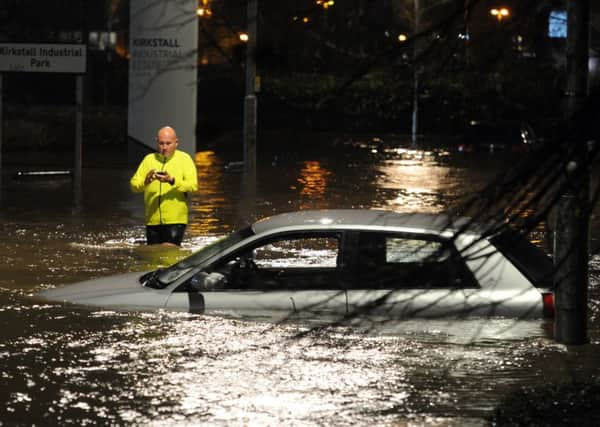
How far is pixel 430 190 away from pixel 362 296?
15.5m

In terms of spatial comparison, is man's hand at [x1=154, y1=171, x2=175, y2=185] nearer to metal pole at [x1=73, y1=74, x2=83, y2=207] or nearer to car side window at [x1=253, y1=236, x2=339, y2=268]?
car side window at [x1=253, y1=236, x2=339, y2=268]

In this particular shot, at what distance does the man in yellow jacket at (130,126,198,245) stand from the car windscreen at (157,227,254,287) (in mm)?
3846

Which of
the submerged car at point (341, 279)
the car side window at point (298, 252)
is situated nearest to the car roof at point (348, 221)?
the submerged car at point (341, 279)

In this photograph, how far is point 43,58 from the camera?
24859mm

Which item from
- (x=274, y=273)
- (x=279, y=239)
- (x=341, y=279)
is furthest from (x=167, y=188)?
(x=341, y=279)

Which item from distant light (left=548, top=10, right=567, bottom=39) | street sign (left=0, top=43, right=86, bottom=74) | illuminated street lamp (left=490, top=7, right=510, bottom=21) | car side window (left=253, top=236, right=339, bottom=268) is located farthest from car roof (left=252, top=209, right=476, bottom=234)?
street sign (left=0, top=43, right=86, bottom=74)

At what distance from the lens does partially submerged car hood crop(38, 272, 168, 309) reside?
32.9 feet

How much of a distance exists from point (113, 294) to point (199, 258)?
0.75m

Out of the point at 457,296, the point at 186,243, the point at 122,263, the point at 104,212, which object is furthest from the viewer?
the point at 104,212

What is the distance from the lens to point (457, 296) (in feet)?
30.8

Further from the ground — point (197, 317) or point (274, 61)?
point (274, 61)

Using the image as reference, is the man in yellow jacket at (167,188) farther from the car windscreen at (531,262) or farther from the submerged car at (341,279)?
the car windscreen at (531,262)

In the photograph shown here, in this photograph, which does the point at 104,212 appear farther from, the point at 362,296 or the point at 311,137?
the point at 311,137

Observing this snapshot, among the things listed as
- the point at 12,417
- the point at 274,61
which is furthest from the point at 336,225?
Result: the point at 274,61
